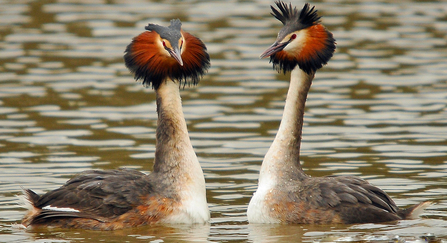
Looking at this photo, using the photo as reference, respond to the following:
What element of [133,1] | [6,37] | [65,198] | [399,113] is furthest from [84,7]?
[65,198]

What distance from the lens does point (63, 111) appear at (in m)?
16.7

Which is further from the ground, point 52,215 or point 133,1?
point 133,1

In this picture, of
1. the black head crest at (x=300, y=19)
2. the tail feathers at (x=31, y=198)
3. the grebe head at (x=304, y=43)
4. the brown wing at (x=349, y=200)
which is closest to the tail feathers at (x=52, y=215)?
the tail feathers at (x=31, y=198)

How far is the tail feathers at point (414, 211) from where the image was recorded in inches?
405

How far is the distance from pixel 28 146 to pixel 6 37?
8296 millimetres

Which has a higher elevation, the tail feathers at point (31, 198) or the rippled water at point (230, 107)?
the rippled water at point (230, 107)

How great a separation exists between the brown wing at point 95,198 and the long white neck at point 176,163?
343 millimetres

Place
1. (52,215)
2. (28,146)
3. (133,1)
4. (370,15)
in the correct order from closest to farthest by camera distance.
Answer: (52,215) < (28,146) < (370,15) < (133,1)

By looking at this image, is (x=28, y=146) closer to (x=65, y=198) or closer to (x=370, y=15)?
(x=65, y=198)

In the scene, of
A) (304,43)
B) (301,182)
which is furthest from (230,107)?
(301,182)

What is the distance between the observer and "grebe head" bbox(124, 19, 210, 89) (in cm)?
1083

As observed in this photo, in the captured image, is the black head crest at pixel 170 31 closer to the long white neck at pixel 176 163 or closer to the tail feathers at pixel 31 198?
the long white neck at pixel 176 163

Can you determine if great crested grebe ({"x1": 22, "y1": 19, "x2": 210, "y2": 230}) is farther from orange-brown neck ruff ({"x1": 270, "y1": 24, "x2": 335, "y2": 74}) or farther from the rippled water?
orange-brown neck ruff ({"x1": 270, "y1": 24, "x2": 335, "y2": 74})

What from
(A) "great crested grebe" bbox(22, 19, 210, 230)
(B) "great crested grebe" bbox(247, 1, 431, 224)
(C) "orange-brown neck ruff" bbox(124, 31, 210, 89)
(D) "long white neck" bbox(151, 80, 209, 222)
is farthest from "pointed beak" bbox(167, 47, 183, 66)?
(B) "great crested grebe" bbox(247, 1, 431, 224)
